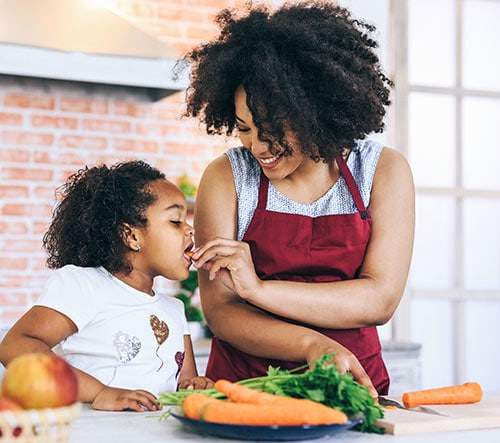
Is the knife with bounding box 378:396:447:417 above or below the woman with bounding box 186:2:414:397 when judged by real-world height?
below

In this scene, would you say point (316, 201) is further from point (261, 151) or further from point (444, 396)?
point (444, 396)

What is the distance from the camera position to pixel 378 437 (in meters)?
1.30

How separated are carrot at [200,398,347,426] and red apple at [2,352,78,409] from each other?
284 millimetres

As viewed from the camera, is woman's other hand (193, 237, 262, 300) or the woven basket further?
woman's other hand (193, 237, 262, 300)

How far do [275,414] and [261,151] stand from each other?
76 cm

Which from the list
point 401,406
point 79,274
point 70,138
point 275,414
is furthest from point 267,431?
point 70,138

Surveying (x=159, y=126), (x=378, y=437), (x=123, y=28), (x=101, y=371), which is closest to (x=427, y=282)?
(x=159, y=126)

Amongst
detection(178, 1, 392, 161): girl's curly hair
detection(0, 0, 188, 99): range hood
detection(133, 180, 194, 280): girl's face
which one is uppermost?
detection(0, 0, 188, 99): range hood

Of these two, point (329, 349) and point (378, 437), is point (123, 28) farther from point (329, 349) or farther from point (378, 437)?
point (378, 437)

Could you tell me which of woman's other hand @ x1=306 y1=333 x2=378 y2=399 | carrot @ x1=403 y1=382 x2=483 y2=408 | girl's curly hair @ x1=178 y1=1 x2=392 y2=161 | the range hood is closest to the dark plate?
woman's other hand @ x1=306 y1=333 x2=378 y2=399

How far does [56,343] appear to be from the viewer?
69.2 inches

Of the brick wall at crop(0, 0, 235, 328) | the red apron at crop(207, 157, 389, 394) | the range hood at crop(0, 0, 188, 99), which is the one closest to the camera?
the red apron at crop(207, 157, 389, 394)

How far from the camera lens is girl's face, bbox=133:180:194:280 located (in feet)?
6.55

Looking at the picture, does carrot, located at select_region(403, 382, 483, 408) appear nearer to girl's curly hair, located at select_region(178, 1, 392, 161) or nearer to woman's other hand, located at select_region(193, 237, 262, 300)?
woman's other hand, located at select_region(193, 237, 262, 300)
